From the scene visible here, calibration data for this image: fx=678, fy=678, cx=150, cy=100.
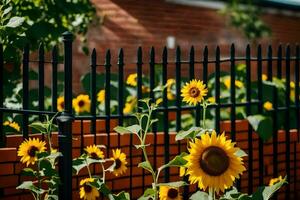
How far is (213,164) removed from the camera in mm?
3498

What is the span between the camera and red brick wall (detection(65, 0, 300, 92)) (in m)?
11.4

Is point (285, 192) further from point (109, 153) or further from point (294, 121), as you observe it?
point (109, 153)

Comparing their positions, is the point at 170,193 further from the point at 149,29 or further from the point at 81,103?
the point at 149,29

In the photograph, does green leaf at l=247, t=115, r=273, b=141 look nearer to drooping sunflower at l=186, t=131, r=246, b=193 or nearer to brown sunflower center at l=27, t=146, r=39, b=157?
brown sunflower center at l=27, t=146, r=39, b=157

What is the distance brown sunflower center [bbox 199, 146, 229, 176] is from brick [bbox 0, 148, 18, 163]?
173cm

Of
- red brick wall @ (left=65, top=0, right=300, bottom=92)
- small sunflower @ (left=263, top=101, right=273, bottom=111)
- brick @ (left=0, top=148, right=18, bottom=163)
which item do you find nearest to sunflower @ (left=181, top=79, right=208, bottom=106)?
brick @ (left=0, top=148, right=18, bottom=163)

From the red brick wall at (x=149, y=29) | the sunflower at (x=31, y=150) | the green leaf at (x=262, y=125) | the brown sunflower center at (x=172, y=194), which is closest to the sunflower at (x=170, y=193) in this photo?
the brown sunflower center at (x=172, y=194)

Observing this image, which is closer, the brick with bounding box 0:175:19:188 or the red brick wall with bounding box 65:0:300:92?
the brick with bounding box 0:175:19:188

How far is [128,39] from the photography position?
1187 centimetres

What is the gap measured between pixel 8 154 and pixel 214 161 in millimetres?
1813

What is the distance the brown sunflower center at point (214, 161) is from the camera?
138 inches

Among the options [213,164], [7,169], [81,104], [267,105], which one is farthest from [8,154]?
[267,105]

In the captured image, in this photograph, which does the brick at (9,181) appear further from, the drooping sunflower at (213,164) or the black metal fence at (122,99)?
the drooping sunflower at (213,164)

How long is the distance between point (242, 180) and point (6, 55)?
2330 mm
